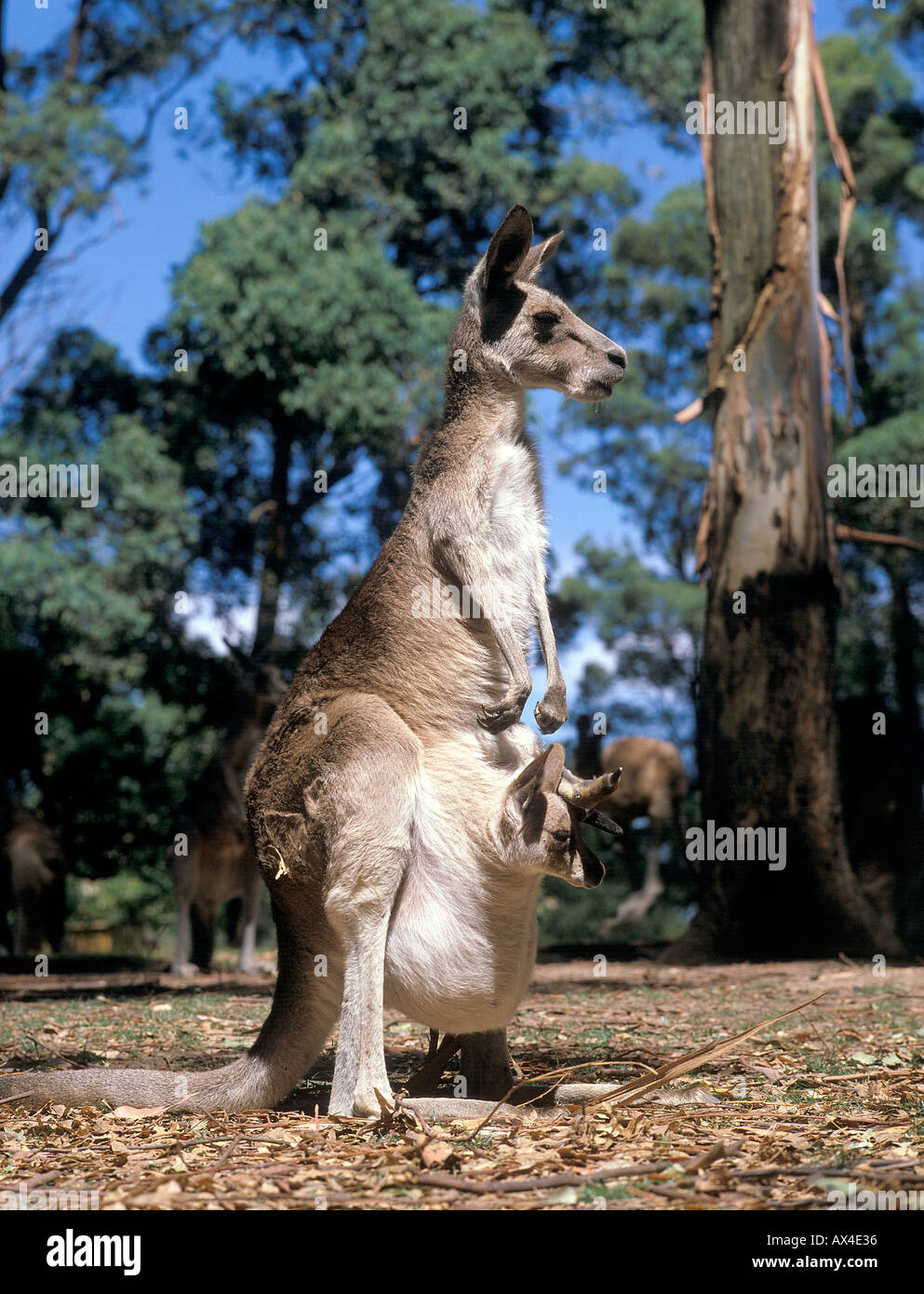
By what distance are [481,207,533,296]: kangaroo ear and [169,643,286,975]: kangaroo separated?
17.2 feet

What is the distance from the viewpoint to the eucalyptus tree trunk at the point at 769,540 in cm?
693

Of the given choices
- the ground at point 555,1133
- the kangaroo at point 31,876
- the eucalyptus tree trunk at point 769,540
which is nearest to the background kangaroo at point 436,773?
the ground at point 555,1133

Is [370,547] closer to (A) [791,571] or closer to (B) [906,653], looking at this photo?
(B) [906,653]

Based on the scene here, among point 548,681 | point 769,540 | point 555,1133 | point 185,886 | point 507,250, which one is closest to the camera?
point 555,1133

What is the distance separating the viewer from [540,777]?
2779mm

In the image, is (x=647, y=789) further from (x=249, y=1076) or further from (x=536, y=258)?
(x=249, y=1076)

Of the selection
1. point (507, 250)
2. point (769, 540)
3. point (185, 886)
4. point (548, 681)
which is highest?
point (507, 250)

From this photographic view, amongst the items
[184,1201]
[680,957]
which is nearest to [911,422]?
[680,957]

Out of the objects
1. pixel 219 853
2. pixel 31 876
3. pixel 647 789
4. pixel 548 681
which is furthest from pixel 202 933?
pixel 548 681

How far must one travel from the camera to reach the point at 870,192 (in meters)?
14.8

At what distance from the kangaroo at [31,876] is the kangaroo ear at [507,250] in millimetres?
7177

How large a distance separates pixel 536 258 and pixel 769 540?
4060 millimetres

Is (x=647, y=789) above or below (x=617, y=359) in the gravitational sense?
below

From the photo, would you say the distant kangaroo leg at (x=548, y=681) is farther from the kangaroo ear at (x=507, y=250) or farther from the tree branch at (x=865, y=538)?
the tree branch at (x=865, y=538)
